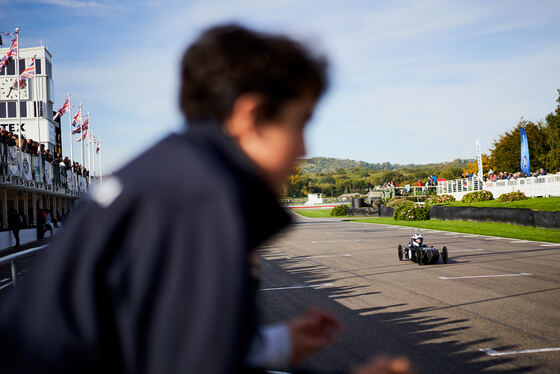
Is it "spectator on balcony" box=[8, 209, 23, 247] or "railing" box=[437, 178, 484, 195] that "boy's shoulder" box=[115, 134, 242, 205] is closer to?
"spectator on balcony" box=[8, 209, 23, 247]

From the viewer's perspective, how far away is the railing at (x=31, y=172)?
28314mm

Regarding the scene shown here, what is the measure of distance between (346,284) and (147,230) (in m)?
10.9

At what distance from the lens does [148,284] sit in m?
0.82

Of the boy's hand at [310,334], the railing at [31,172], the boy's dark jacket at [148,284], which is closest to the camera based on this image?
the boy's dark jacket at [148,284]

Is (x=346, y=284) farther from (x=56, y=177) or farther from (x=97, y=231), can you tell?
(x=56, y=177)

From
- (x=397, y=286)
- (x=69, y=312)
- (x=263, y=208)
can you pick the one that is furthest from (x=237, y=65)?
(x=397, y=286)

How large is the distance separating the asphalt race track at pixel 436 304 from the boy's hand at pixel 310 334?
0.71ft

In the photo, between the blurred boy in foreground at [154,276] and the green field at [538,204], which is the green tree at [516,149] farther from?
the blurred boy in foreground at [154,276]

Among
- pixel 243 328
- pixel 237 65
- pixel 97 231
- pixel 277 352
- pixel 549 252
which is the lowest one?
pixel 549 252

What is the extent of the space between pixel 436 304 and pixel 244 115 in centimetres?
865

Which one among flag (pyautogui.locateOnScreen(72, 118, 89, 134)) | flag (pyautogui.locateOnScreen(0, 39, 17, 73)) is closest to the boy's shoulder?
flag (pyautogui.locateOnScreen(0, 39, 17, 73))

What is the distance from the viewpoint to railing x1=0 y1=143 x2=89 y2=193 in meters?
28.3

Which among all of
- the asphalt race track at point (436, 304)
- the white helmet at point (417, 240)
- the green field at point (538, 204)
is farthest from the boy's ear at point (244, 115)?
the green field at point (538, 204)

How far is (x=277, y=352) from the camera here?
3.72ft
